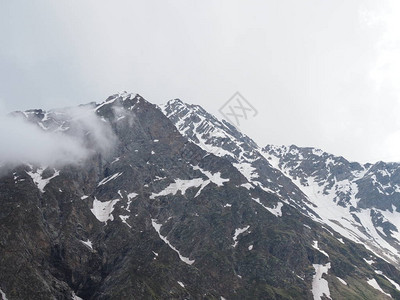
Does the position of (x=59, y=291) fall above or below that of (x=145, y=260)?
below

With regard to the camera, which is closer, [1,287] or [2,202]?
[1,287]

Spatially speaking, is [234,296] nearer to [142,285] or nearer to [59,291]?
[142,285]

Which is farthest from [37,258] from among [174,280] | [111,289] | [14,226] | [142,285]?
[174,280]

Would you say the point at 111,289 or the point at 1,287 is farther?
the point at 111,289

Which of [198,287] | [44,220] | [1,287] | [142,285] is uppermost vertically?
[198,287]

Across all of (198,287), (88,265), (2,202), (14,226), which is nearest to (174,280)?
(198,287)

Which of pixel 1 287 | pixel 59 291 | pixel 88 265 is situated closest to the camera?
pixel 1 287

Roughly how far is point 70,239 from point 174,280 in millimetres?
58476

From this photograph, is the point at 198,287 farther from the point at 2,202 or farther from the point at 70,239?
the point at 2,202

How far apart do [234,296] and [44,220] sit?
10918 cm

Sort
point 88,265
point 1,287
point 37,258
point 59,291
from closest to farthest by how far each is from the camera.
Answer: point 1,287, point 59,291, point 37,258, point 88,265

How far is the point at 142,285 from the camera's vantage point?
580 ft

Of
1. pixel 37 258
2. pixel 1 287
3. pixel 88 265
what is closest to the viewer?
pixel 1 287

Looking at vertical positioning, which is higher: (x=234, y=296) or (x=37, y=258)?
(x=234, y=296)
